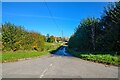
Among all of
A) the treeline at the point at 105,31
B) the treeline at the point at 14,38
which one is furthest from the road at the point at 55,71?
the treeline at the point at 14,38

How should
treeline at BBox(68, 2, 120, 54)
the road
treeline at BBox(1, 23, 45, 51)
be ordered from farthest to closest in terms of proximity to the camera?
treeline at BBox(1, 23, 45, 51) < treeline at BBox(68, 2, 120, 54) < the road

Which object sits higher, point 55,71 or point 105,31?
point 105,31

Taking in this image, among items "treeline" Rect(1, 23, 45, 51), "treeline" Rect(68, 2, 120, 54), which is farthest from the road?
"treeline" Rect(1, 23, 45, 51)

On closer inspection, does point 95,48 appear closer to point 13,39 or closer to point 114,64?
point 13,39

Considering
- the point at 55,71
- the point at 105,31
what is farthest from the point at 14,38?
the point at 55,71

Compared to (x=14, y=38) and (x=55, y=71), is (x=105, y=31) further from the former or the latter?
(x=55, y=71)

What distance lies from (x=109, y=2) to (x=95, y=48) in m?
11.7

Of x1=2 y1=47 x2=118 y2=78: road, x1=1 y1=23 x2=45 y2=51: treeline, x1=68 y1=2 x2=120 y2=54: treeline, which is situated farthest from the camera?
x1=1 y1=23 x2=45 y2=51: treeline

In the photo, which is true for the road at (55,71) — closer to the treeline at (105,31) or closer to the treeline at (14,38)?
the treeline at (105,31)

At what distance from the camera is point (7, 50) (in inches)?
1512

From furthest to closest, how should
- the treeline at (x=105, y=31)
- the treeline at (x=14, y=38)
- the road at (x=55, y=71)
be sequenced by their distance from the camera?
1. the treeline at (x=14, y=38)
2. the treeline at (x=105, y=31)
3. the road at (x=55, y=71)

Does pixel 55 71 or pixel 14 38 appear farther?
pixel 14 38

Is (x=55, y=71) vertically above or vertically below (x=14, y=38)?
below

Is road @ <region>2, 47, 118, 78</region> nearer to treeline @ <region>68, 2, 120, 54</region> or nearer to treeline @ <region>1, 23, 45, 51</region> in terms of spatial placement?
treeline @ <region>68, 2, 120, 54</region>
